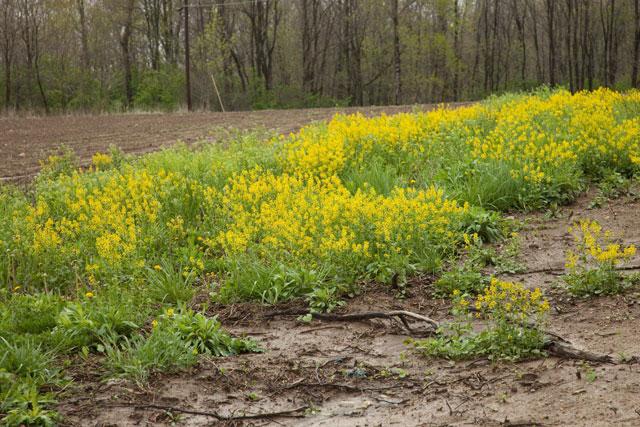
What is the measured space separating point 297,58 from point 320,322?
45.5 meters

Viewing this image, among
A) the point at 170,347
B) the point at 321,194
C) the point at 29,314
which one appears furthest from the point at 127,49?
the point at 170,347

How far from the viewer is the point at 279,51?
48750 mm

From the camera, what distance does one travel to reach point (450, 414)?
3779mm

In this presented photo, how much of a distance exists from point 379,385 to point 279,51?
1821 inches

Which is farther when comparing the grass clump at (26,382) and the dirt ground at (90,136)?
the dirt ground at (90,136)

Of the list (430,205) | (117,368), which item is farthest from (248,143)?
(117,368)

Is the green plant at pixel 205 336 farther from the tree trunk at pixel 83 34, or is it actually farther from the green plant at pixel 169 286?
the tree trunk at pixel 83 34

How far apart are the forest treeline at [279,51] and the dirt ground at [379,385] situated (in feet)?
111

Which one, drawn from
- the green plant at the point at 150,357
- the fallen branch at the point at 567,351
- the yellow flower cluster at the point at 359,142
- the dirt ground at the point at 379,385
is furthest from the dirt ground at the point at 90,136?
the fallen branch at the point at 567,351

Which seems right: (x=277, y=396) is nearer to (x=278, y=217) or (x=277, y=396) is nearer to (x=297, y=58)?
(x=278, y=217)

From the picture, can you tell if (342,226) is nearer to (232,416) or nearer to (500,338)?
(500,338)

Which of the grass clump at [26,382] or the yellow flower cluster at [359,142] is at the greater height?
the yellow flower cluster at [359,142]

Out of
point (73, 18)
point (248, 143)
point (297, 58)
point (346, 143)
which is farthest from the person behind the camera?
point (297, 58)

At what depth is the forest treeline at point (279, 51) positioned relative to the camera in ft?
131
